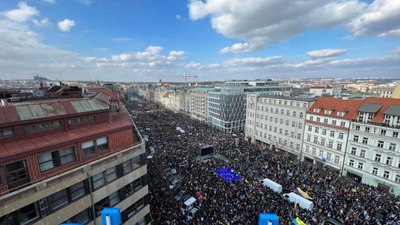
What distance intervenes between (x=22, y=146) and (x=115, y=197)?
330 inches

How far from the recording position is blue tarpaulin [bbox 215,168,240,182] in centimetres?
3812

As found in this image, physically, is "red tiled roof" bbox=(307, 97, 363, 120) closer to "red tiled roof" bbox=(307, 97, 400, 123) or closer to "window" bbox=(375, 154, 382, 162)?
"red tiled roof" bbox=(307, 97, 400, 123)

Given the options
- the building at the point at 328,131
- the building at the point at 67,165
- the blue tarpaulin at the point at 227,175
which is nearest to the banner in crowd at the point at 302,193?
the blue tarpaulin at the point at 227,175

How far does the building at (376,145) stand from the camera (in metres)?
36.4

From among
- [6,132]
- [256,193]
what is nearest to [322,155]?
[256,193]

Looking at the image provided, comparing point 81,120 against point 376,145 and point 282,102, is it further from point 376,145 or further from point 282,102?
point 282,102

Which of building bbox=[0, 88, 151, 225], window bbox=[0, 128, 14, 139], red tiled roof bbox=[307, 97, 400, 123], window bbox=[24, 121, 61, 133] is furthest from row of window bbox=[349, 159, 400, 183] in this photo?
window bbox=[0, 128, 14, 139]

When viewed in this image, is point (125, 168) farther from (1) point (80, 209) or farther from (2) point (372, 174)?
(2) point (372, 174)

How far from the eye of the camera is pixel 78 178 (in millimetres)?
15312

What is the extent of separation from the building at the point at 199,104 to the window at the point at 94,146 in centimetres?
Answer: 8027

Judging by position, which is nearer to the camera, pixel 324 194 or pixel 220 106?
pixel 324 194

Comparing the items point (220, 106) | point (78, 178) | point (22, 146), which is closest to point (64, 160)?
point (78, 178)

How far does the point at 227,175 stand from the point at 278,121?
3013 cm

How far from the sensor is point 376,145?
3869 cm
